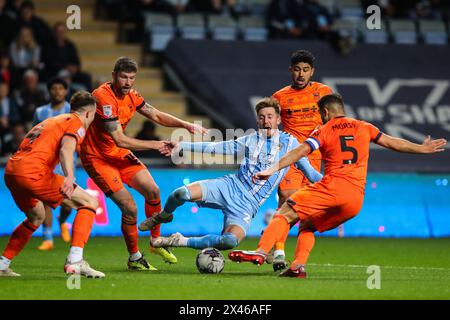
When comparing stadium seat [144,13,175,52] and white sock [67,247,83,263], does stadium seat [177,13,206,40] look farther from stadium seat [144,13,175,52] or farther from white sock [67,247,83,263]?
white sock [67,247,83,263]

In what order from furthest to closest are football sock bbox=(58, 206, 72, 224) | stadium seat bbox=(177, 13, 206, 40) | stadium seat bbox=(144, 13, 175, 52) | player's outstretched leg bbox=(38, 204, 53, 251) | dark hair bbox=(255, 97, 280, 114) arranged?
1. stadium seat bbox=(177, 13, 206, 40)
2. stadium seat bbox=(144, 13, 175, 52)
3. football sock bbox=(58, 206, 72, 224)
4. player's outstretched leg bbox=(38, 204, 53, 251)
5. dark hair bbox=(255, 97, 280, 114)

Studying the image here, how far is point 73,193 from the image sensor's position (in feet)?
30.8

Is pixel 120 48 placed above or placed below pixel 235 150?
above

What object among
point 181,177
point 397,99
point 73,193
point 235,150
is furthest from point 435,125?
point 73,193

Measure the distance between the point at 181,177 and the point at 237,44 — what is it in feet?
12.7

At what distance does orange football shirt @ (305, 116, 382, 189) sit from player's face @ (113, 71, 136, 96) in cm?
203

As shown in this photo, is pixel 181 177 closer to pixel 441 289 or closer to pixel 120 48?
pixel 120 48

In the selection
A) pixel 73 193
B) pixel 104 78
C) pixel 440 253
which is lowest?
pixel 440 253

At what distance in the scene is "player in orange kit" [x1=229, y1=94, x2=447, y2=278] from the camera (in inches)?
368

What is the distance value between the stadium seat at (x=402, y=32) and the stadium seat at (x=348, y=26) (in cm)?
75

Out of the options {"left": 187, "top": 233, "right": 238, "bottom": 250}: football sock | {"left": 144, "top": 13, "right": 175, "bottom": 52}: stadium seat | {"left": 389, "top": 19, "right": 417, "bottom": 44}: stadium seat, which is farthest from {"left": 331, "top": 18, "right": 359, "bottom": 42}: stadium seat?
{"left": 187, "top": 233, "right": 238, "bottom": 250}: football sock

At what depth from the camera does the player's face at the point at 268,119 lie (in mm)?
10016

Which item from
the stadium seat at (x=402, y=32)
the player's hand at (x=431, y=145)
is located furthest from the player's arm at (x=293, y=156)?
the stadium seat at (x=402, y=32)

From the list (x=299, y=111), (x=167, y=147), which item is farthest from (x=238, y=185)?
(x=299, y=111)
